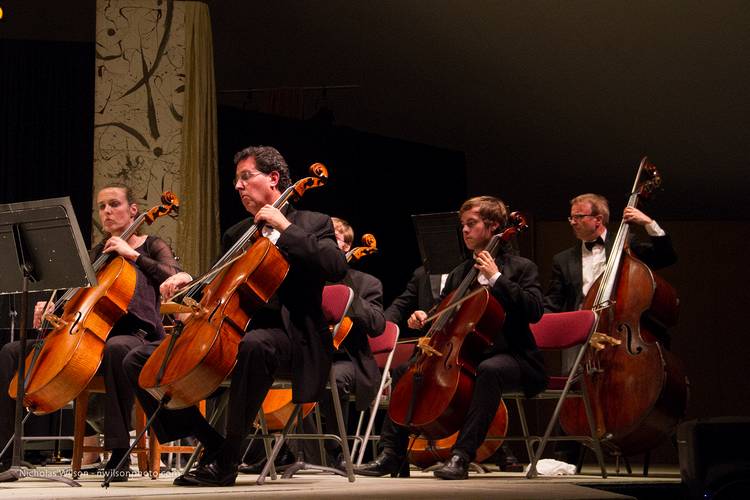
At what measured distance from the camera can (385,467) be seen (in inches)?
136

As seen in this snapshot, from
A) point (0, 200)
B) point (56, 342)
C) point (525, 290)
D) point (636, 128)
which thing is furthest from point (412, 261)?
point (56, 342)

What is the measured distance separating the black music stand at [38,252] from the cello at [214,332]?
0.34 m

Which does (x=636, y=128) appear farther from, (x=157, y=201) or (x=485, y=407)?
(x=485, y=407)

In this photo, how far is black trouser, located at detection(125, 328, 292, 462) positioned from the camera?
270 cm

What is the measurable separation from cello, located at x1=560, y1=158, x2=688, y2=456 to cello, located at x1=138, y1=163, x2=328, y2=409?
1366mm

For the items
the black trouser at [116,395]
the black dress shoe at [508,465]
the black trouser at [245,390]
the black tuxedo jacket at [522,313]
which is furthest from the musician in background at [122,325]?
the black dress shoe at [508,465]

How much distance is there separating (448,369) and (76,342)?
1226 millimetres

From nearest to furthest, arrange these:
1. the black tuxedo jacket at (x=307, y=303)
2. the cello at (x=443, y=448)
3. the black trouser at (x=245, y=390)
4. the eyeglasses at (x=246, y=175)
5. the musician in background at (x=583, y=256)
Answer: the black trouser at (x=245, y=390) → the black tuxedo jacket at (x=307, y=303) → the eyeglasses at (x=246, y=175) → the cello at (x=443, y=448) → the musician in background at (x=583, y=256)

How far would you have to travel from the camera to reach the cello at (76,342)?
3066mm

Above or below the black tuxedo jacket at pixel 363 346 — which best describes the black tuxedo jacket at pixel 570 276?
above

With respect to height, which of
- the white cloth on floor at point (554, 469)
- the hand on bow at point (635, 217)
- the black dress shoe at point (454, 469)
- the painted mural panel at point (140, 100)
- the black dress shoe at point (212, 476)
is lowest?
the white cloth on floor at point (554, 469)

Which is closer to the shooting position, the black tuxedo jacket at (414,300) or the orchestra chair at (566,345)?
the orchestra chair at (566,345)

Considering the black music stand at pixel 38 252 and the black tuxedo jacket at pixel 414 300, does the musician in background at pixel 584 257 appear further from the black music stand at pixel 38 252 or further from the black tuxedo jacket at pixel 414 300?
the black music stand at pixel 38 252

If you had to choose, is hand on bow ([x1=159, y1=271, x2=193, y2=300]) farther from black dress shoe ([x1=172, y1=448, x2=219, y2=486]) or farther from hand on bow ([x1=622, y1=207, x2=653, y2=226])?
hand on bow ([x1=622, y1=207, x2=653, y2=226])
